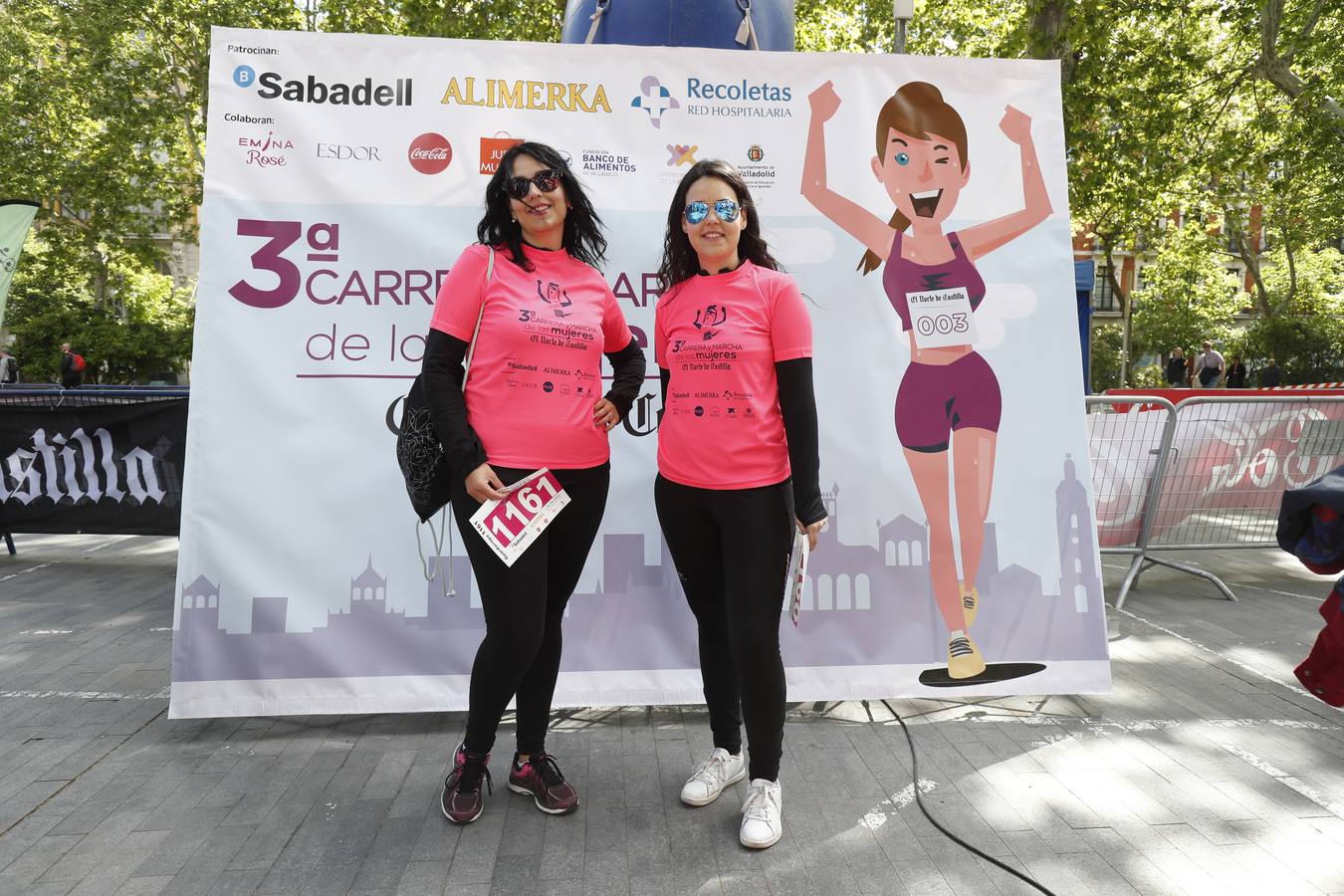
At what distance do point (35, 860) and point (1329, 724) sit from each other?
4.78 meters

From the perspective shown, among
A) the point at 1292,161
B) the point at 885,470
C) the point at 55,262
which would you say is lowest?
the point at 885,470

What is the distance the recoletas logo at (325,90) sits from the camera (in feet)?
11.9

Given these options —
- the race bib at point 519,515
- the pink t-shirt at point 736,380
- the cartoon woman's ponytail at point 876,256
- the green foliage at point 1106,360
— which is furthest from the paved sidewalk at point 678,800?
the green foliage at point 1106,360

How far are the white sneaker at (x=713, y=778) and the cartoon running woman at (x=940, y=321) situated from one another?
1175mm

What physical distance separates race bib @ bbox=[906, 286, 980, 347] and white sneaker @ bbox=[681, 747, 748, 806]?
1.86 meters

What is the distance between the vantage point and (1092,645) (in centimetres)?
395

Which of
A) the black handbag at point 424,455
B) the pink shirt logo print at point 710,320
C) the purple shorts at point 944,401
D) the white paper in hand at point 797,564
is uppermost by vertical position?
the pink shirt logo print at point 710,320

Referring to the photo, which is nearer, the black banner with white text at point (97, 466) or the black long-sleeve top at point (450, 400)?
the black long-sleeve top at point (450, 400)

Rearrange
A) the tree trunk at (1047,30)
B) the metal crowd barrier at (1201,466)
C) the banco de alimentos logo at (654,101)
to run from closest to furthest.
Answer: the banco de alimentos logo at (654,101) → the metal crowd barrier at (1201,466) → the tree trunk at (1047,30)

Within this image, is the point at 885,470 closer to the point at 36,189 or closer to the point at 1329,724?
the point at 1329,724

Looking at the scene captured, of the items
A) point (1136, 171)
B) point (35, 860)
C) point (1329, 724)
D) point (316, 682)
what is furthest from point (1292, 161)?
point (35, 860)

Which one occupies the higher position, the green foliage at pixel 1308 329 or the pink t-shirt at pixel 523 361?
the green foliage at pixel 1308 329

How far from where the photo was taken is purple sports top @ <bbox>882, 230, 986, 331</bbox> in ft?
12.8

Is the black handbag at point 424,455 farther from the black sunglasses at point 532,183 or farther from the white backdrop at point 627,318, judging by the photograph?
the white backdrop at point 627,318
